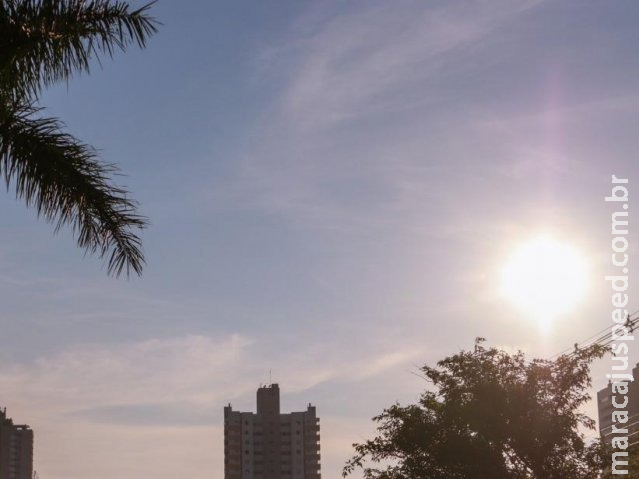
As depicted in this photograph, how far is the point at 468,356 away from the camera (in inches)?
1366

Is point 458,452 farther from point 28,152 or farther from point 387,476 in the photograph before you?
point 28,152

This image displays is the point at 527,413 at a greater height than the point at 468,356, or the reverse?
the point at 468,356

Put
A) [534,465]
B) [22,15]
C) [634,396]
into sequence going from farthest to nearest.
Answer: [634,396] → [534,465] → [22,15]

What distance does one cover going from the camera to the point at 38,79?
920 cm

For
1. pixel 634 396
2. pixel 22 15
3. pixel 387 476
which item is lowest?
pixel 387 476

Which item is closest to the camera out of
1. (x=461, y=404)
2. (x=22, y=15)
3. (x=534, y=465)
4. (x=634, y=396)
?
(x=22, y=15)

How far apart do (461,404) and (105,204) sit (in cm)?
2560

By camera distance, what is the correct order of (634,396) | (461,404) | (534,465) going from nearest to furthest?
(534,465) < (461,404) < (634,396)

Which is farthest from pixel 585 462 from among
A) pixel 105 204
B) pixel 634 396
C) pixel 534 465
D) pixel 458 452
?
pixel 634 396

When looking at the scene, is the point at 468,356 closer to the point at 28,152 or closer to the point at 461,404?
the point at 461,404

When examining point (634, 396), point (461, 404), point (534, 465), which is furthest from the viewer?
point (634, 396)

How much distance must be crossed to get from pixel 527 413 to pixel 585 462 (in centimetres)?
224

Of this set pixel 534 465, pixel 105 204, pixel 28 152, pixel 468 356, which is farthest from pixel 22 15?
pixel 468 356

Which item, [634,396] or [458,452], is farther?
[634,396]
